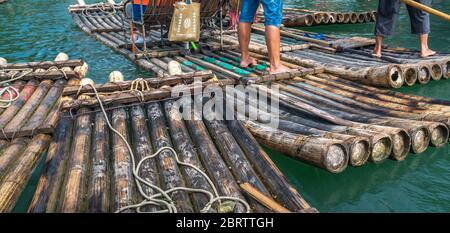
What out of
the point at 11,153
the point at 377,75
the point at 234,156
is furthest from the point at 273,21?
the point at 11,153

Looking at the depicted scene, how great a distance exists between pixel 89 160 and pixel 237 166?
146 cm

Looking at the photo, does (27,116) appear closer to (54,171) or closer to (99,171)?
(54,171)

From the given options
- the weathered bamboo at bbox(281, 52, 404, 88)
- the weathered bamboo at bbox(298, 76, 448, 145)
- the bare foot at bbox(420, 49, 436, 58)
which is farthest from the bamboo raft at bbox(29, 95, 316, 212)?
the bare foot at bbox(420, 49, 436, 58)

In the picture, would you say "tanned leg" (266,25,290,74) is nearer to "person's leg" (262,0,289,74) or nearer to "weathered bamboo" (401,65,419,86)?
"person's leg" (262,0,289,74)

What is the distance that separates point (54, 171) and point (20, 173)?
1.50 ft

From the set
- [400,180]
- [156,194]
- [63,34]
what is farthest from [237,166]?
[63,34]

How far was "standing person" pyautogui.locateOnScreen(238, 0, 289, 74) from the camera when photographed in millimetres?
5531

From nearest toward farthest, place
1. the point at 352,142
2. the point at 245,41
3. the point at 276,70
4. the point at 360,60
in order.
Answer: the point at 352,142 < the point at 276,70 < the point at 245,41 < the point at 360,60

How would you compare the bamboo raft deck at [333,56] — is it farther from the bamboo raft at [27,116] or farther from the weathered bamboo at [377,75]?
the bamboo raft at [27,116]

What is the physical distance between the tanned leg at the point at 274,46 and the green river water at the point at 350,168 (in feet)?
6.69

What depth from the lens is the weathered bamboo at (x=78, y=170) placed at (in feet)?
9.45

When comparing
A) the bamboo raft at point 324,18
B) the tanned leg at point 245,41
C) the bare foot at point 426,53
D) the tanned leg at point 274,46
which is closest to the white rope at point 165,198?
the tanned leg at point 274,46

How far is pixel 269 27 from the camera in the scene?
5605mm

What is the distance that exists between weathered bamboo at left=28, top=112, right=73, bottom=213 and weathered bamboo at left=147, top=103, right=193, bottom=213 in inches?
34.8
